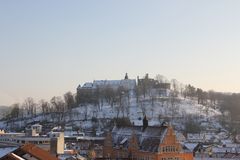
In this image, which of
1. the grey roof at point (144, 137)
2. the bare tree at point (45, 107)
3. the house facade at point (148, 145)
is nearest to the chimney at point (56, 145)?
the house facade at point (148, 145)

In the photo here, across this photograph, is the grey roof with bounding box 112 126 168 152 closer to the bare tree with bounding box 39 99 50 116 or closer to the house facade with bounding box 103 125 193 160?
the house facade with bounding box 103 125 193 160

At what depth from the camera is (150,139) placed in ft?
210

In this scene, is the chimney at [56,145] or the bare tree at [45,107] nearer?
the chimney at [56,145]

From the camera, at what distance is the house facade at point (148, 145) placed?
62.0 m

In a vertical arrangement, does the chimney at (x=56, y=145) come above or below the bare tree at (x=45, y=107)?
below

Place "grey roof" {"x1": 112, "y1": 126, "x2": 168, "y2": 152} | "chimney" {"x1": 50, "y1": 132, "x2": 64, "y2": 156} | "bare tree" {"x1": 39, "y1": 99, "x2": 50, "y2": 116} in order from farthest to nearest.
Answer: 1. "bare tree" {"x1": 39, "y1": 99, "x2": 50, "y2": 116}
2. "grey roof" {"x1": 112, "y1": 126, "x2": 168, "y2": 152}
3. "chimney" {"x1": 50, "y1": 132, "x2": 64, "y2": 156}

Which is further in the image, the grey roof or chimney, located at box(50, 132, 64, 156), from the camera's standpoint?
the grey roof

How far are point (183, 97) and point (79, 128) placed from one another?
2410 inches

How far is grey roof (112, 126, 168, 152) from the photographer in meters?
62.5

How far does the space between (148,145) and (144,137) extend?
1898 mm

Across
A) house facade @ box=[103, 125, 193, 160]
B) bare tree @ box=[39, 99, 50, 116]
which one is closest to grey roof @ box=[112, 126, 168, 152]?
house facade @ box=[103, 125, 193, 160]


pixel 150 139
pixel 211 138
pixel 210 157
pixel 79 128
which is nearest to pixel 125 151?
pixel 150 139

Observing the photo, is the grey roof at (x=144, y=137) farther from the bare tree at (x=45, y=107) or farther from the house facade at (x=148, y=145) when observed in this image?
the bare tree at (x=45, y=107)

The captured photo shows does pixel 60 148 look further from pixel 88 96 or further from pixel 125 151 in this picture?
pixel 88 96
